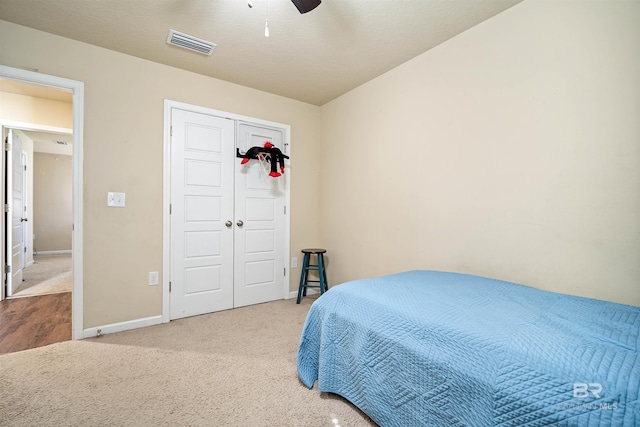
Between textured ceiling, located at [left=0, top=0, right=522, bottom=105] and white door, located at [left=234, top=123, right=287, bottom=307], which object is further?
white door, located at [left=234, top=123, right=287, bottom=307]

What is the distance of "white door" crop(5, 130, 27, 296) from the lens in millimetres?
3350

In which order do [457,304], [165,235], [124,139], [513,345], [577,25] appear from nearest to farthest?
[513,345], [457,304], [577,25], [124,139], [165,235]

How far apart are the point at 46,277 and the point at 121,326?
3.21 m

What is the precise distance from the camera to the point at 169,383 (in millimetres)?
1767

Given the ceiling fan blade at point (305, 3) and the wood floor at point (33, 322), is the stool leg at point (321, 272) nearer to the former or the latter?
the wood floor at point (33, 322)

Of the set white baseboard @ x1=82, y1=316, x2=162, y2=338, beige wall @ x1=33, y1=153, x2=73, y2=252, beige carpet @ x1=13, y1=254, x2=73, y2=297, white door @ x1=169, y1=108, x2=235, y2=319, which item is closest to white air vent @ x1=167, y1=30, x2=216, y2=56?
white door @ x1=169, y1=108, x2=235, y2=319

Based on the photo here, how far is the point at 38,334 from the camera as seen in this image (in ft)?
8.11

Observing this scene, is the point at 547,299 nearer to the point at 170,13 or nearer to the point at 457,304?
the point at 457,304

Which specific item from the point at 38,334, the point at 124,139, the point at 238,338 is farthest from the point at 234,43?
the point at 38,334

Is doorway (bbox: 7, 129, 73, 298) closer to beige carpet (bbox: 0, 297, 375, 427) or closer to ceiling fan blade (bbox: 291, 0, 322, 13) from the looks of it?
beige carpet (bbox: 0, 297, 375, 427)

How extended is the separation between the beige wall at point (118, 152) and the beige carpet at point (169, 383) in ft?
1.41

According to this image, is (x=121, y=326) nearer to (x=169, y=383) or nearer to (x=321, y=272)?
(x=169, y=383)

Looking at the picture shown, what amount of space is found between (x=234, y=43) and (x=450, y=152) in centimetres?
202

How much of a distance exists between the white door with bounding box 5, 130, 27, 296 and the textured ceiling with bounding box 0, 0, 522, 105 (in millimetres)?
2077
